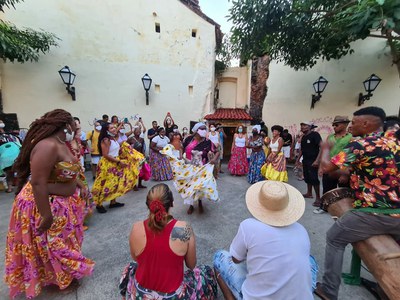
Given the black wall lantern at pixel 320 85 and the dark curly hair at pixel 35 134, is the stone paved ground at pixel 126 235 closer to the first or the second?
the dark curly hair at pixel 35 134

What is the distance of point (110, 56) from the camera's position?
7.52 meters

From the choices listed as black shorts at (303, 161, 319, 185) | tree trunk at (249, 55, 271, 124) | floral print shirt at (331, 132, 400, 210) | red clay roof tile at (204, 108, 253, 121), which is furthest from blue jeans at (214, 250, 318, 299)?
tree trunk at (249, 55, 271, 124)

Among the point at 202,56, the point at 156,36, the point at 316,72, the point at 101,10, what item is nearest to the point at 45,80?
the point at 101,10

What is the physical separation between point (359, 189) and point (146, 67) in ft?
26.7

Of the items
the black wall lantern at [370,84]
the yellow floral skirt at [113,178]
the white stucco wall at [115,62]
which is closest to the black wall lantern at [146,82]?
the white stucco wall at [115,62]

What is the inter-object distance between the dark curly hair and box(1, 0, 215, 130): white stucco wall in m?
6.17

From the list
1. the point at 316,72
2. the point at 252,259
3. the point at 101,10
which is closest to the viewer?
the point at 252,259

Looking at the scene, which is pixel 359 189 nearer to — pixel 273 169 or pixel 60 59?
pixel 273 169

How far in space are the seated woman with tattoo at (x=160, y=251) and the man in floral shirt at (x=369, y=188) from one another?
4.11 feet

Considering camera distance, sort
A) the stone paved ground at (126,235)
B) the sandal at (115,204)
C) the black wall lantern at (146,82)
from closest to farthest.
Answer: the stone paved ground at (126,235) < the sandal at (115,204) < the black wall lantern at (146,82)

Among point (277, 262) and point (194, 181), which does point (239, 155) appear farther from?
point (277, 262)

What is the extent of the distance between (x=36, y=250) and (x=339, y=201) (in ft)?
9.55

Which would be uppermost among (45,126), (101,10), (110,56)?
(101,10)

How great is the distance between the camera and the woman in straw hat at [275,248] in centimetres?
128
